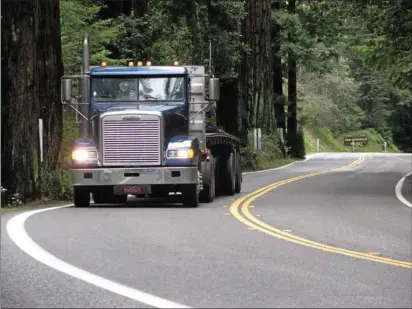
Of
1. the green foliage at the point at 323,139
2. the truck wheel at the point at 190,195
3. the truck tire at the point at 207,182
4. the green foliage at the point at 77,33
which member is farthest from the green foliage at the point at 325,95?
the truck wheel at the point at 190,195

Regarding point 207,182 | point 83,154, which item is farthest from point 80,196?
point 207,182

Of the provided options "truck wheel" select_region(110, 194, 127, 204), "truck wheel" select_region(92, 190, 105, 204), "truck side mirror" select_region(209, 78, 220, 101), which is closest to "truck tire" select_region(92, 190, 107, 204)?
"truck wheel" select_region(92, 190, 105, 204)

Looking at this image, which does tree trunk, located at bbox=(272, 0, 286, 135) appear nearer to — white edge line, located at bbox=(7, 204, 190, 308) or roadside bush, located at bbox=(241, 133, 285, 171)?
roadside bush, located at bbox=(241, 133, 285, 171)

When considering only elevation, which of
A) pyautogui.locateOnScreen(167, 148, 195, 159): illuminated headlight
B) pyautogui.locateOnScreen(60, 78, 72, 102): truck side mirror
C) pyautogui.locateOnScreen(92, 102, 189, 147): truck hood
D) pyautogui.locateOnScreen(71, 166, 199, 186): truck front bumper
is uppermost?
pyautogui.locateOnScreen(60, 78, 72, 102): truck side mirror

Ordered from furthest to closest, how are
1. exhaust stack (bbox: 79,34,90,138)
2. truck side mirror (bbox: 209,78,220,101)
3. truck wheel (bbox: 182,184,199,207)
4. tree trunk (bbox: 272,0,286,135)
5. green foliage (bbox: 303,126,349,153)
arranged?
green foliage (bbox: 303,126,349,153), tree trunk (bbox: 272,0,286,135), exhaust stack (bbox: 79,34,90,138), truck side mirror (bbox: 209,78,220,101), truck wheel (bbox: 182,184,199,207)

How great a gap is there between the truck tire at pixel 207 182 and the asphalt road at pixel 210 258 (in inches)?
46.5

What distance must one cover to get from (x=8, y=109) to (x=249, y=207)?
582cm

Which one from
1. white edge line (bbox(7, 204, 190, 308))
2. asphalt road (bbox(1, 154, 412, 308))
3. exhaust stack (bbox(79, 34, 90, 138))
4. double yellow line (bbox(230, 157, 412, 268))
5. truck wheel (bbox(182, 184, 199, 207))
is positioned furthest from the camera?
exhaust stack (bbox(79, 34, 90, 138))

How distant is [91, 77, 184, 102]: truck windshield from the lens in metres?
16.0

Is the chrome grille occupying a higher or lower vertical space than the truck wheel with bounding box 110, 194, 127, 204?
higher

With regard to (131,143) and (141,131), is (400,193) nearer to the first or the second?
(141,131)

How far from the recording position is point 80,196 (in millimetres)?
15602

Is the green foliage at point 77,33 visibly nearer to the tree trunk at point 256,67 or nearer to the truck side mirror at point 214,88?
the tree trunk at point 256,67

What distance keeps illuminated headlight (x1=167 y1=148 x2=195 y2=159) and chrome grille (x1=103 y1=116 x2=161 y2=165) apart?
27cm
